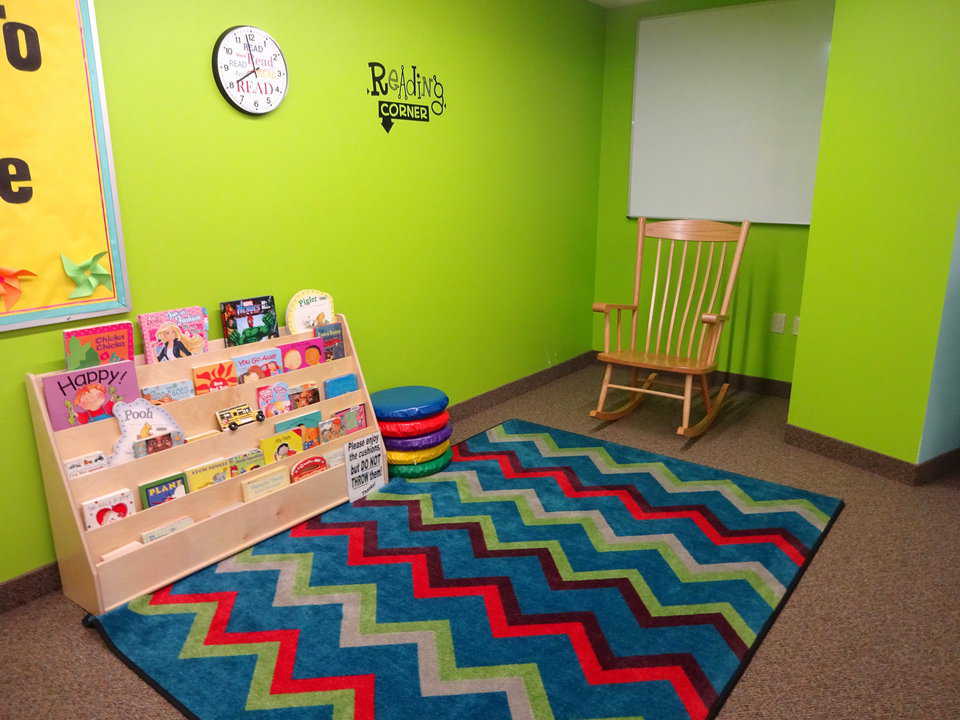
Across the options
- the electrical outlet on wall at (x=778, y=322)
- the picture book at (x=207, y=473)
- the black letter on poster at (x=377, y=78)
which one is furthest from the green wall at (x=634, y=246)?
the picture book at (x=207, y=473)

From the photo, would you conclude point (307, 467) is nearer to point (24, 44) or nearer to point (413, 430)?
point (413, 430)

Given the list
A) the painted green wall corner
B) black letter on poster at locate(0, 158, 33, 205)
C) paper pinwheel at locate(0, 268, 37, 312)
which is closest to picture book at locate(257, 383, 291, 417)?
paper pinwheel at locate(0, 268, 37, 312)

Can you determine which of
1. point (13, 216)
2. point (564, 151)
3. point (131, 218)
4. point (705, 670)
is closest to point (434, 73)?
point (564, 151)

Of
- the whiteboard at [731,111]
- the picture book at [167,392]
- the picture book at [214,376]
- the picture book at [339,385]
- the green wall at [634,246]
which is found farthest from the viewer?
the green wall at [634,246]

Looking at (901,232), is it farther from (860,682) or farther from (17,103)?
(17,103)

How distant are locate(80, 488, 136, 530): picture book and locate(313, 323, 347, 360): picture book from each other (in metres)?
0.89

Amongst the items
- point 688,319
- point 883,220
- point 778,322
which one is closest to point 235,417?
point 883,220

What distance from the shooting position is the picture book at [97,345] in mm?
2021

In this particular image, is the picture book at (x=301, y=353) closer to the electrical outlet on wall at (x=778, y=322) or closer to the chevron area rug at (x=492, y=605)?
the chevron area rug at (x=492, y=605)

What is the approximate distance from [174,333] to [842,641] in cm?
224

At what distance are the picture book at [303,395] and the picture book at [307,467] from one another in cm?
20

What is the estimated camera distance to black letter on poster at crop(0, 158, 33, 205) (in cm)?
187

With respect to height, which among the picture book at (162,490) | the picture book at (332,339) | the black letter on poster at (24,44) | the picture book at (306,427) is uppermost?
the black letter on poster at (24,44)

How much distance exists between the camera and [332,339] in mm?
2711
